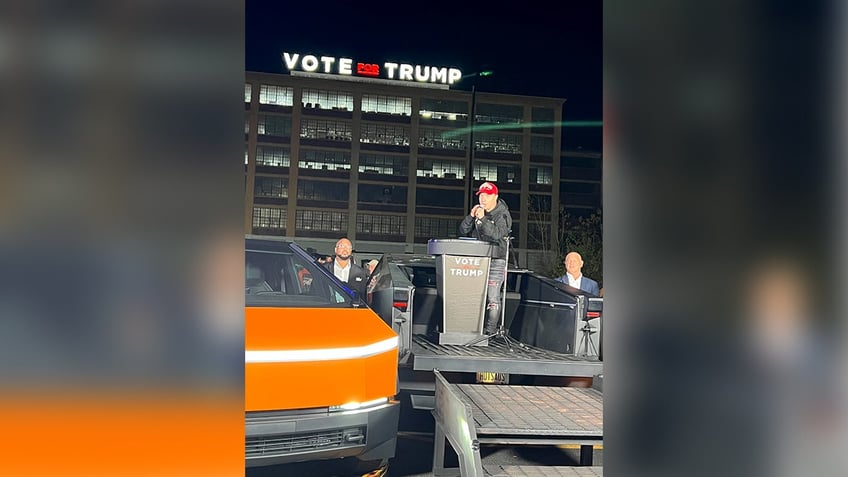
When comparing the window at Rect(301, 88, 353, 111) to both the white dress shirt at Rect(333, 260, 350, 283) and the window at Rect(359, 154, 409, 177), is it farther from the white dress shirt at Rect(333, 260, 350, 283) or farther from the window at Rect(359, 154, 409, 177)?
the white dress shirt at Rect(333, 260, 350, 283)

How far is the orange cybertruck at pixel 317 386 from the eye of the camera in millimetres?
3410

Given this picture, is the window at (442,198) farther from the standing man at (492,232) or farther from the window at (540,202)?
the standing man at (492,232)

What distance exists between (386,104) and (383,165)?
5.96 metres

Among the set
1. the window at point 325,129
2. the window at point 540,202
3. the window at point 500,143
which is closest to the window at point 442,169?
the window at point 500,143

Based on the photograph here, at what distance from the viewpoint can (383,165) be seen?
212ft

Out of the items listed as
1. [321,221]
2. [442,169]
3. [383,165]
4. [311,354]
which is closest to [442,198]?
[442,169]
